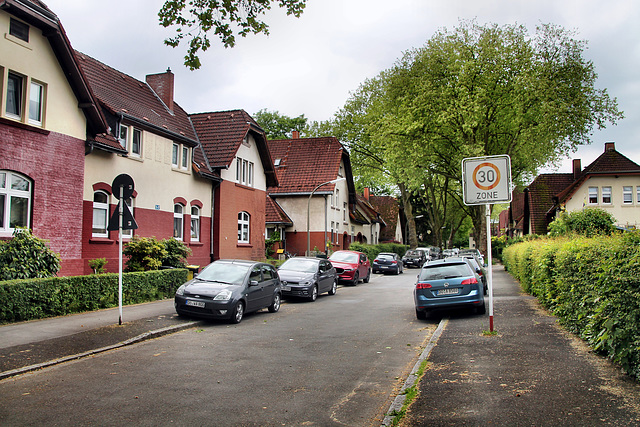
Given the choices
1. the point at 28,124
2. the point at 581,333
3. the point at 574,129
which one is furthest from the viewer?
the point at 574,129

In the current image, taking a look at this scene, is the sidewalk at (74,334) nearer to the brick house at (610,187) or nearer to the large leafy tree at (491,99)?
the large leafy tree at (491,99)

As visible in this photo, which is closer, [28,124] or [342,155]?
[28,124]

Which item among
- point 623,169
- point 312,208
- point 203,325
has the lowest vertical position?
point 203,325

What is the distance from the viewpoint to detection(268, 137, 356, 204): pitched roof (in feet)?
140

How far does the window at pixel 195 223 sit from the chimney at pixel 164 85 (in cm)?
563

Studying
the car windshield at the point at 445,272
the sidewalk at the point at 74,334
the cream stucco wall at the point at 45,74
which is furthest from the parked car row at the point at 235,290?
the cream stucco wall at the point at 45,74

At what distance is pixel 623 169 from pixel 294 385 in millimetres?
44453

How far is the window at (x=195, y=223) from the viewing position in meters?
26.1

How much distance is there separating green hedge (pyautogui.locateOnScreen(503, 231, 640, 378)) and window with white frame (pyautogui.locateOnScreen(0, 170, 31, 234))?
14183mm

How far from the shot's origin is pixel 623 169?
142ft

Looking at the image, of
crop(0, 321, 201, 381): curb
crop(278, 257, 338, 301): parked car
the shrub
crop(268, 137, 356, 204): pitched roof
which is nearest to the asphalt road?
crop(0, 321, 201, 381): curb

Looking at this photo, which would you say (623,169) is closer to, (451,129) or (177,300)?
(451,129)

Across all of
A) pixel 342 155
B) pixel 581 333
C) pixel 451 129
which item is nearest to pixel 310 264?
pixel 581 333

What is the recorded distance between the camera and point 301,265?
67.9ft
